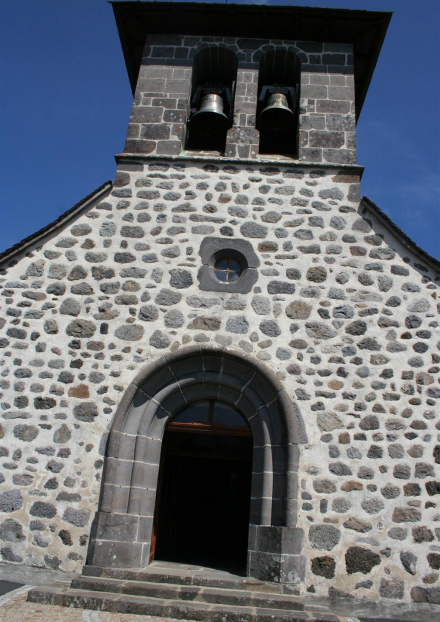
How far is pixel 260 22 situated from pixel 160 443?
6602 millimetres

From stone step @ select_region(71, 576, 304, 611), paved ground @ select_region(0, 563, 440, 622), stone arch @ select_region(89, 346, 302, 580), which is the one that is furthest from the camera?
stone arch @ select_region(89, 346, 302, 580)

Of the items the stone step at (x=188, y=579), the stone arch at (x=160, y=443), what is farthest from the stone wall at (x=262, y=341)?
the stone step at (x=188, y=579)

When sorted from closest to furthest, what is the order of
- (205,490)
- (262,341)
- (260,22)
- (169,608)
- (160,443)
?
(169,608) < (160,443) < (262,341) < (260,22) < (205,490)

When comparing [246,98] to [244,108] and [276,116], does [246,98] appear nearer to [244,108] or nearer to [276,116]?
[244,108]

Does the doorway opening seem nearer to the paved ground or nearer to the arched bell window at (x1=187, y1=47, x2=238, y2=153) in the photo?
the paved ground

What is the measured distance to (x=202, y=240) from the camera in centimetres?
630

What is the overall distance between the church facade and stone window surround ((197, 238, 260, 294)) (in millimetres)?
26

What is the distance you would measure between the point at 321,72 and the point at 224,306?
4319 millimetres

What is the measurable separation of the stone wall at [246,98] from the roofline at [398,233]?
834mm

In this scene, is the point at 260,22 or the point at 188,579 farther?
the point at 260,22

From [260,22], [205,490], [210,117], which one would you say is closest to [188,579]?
[205,490]

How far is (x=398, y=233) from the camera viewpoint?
6.11 meters

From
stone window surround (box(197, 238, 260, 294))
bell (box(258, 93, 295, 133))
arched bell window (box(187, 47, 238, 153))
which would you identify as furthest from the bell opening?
stone window surround (box(197, 238, 260, 294))

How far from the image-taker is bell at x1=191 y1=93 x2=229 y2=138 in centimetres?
723
